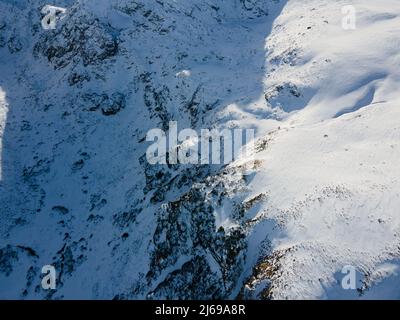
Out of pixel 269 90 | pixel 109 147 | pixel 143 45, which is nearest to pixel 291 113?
pixel 269 90

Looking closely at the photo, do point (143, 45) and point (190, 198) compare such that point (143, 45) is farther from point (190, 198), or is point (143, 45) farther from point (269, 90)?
point (190, 198)

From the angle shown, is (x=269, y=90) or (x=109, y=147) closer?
(x=269, y=90)

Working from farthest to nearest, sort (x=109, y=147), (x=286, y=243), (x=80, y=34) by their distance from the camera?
(x=80, y=34)
(x=109, y=147)
(x=286, y=243)

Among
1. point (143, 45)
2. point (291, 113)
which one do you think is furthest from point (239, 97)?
point (143, 45)

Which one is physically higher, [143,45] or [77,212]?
[143,45]

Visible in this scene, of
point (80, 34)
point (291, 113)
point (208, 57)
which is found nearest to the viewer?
point (291, 113)

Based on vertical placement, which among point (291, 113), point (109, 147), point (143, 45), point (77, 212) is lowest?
point (77, 212)

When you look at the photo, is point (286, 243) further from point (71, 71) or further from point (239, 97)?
point (71, 71)
